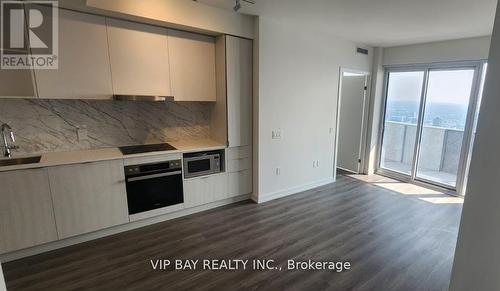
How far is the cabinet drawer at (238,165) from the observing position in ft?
11.9

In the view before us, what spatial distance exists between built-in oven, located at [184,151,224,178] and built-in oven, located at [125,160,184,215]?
0.41 feet

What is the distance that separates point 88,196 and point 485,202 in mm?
3291

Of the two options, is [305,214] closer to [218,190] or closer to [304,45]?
[218,190]

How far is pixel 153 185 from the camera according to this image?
3.03m

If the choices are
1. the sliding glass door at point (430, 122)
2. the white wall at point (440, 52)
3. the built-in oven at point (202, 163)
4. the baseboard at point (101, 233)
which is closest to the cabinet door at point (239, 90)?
the built-in oven at point (202, 163)

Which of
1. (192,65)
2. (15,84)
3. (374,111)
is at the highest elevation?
(192,65)

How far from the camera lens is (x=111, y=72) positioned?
2789 mm

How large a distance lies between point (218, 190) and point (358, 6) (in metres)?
2.94

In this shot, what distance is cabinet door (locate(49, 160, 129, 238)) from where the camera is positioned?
253cm

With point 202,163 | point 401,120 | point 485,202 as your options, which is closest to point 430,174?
point 401,120

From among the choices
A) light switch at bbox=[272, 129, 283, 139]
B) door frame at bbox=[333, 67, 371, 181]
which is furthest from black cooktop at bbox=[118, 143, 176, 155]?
door frame at bbox=[333, 67, 371, 181]

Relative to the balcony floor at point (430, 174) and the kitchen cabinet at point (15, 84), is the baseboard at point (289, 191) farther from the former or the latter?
the kitchen cabinet at point (15, 84)

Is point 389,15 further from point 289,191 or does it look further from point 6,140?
point 6,140

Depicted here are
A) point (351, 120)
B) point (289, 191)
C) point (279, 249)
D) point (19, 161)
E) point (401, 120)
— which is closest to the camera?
point (19, 161)
